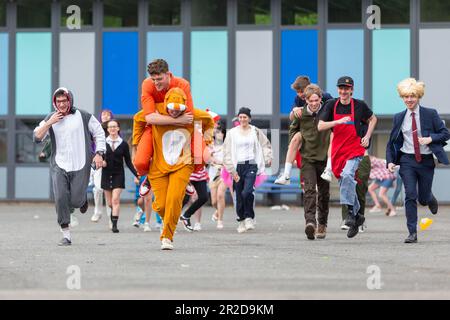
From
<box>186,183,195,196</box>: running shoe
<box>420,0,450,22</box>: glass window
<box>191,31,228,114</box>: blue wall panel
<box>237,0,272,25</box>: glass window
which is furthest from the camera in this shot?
<box>191,31,228,114</box>: blue wall panel

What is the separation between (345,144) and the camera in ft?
51.5

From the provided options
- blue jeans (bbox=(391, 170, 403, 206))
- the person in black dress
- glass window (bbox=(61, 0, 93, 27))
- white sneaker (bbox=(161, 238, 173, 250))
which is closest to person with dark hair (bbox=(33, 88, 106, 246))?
white sneaker (bbox=(161, 238, 173, 250))

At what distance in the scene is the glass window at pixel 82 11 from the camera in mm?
29719

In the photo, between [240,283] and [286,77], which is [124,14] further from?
[240,283]

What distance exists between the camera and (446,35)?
28.8m

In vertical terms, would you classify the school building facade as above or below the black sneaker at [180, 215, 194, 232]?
above

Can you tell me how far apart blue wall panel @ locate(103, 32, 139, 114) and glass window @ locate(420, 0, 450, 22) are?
6402 mm

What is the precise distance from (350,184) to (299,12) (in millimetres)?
13892

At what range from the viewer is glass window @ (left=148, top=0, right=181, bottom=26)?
29578mm

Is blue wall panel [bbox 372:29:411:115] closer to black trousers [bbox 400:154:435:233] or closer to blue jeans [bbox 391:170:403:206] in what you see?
blue jeans [bbox 391:170:403:206]

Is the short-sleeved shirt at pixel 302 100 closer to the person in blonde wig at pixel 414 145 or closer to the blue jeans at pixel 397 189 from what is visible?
the person in blonde wig at pixel 414 145

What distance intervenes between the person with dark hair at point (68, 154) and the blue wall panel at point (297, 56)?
14393 mm
